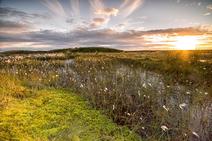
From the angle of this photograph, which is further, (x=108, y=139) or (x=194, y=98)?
(x=194, y=98)

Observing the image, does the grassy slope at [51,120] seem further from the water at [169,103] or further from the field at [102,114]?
the water at [169,103]

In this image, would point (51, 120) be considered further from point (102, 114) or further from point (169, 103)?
point (169, 103)

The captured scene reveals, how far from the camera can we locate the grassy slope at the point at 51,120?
21.1ft

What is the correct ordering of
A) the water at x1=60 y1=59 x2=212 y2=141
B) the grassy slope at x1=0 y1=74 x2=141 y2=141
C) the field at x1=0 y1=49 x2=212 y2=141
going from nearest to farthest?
the grassy slope at x1=0 y1=74 x2=141 y2=141, the field at x1=0 y1=49 x2=212 y2=141, the water at x1=60 y1=59 x2=212 y2=141

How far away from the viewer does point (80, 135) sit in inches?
255

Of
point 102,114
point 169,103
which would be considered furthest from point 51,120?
point 169,103

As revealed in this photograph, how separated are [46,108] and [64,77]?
599 cm

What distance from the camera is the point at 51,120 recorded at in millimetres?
7418

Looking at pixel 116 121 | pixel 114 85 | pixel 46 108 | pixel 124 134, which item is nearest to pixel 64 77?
pixel 114 85

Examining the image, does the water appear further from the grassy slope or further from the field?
the grassy slope

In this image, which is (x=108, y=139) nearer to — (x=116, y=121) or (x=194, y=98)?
(x=116, y=121)

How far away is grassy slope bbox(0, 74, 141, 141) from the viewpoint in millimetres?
6434

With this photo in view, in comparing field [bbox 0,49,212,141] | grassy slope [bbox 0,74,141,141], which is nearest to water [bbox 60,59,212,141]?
field [bbox 0,49,212,141]

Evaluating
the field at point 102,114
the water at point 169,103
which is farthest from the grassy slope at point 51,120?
the water at point 169,103
